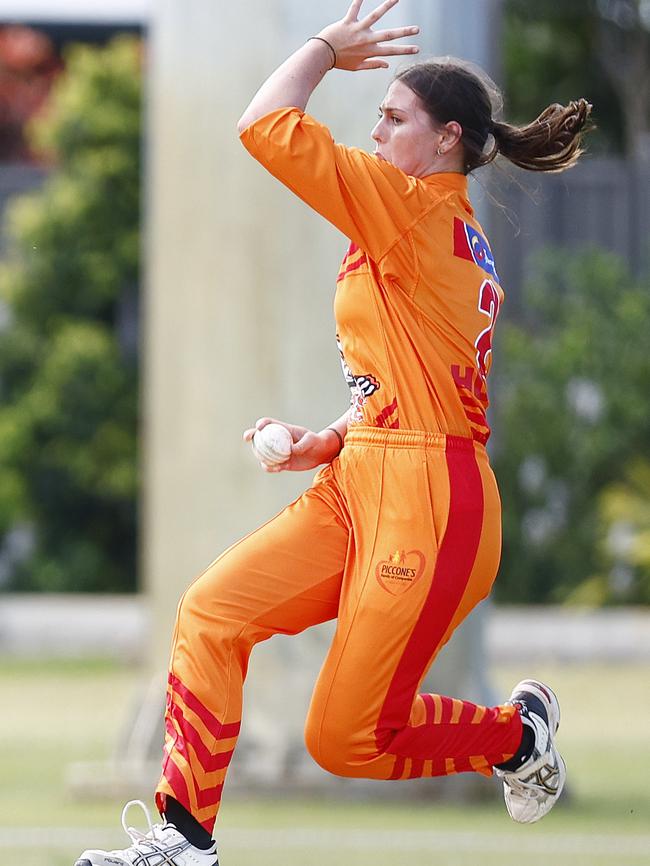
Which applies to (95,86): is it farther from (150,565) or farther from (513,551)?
(150,565)

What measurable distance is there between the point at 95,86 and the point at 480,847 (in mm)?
12244

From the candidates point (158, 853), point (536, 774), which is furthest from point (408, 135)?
point (158, 853)

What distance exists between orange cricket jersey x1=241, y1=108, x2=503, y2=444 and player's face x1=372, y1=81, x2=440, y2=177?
0.18ft

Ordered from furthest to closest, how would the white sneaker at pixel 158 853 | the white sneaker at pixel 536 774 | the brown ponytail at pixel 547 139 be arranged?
1. the white sneaker at pixel 536 774
2. the brown ponytail at pixel 547 139
3. the white sneaker at pixel 158 853

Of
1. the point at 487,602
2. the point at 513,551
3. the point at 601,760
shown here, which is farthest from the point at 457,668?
the point at 513,551

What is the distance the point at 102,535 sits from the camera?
17.7m

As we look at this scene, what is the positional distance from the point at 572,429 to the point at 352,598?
11578mm

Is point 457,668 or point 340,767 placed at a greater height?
point 340,767

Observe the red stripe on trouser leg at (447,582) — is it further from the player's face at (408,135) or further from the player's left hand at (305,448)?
the player's face at (408,135)

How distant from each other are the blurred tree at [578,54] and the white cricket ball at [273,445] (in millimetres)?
15172

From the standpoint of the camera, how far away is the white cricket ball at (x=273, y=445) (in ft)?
16.1

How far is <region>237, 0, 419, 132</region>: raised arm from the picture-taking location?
4734 mm

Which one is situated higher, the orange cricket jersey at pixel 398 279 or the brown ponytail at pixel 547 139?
the brown ponytail at pixel 547 139

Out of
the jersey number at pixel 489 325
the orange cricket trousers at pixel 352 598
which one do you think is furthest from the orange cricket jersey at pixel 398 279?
the orange cricket trousers at pixel 352 598
